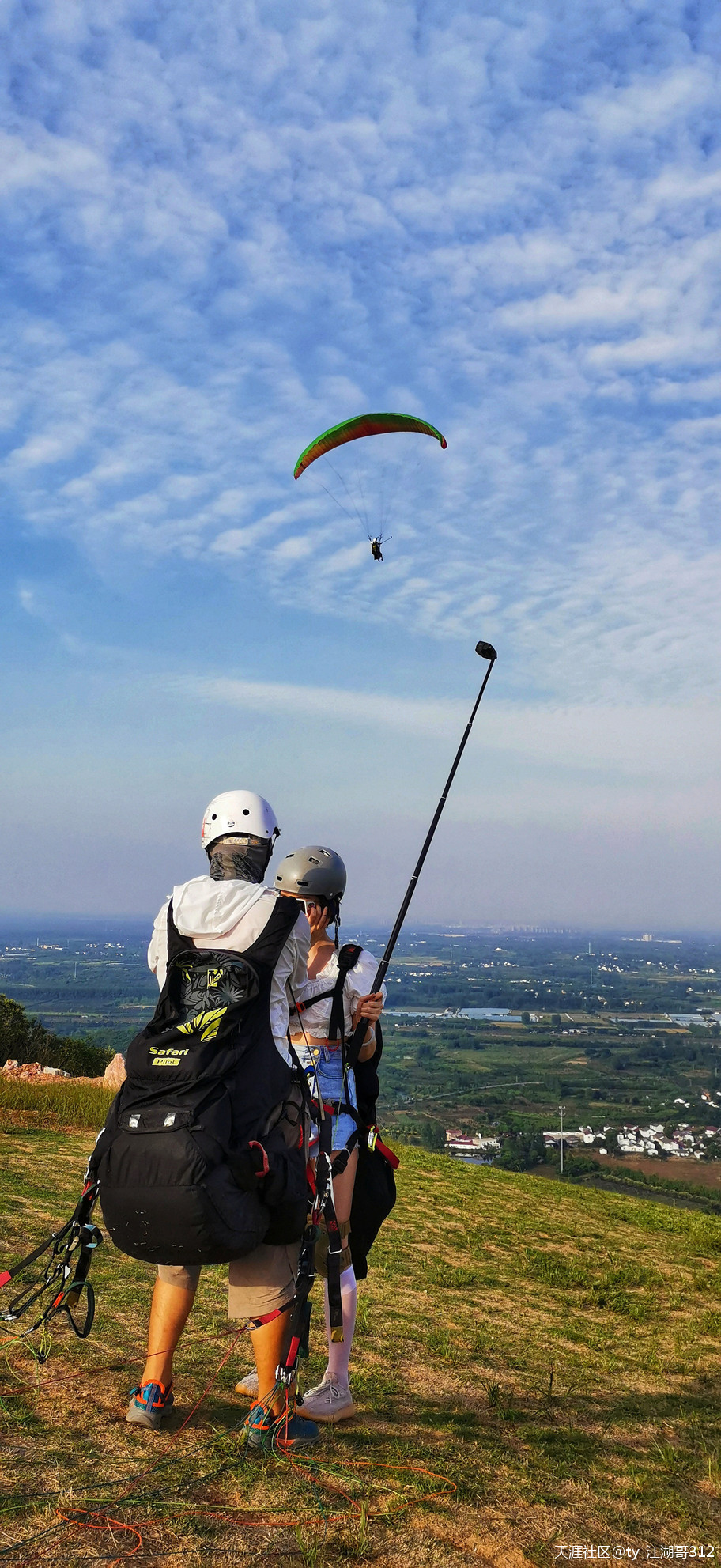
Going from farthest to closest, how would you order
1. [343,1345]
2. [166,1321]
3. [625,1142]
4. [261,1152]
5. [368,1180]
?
1. [625,1142]
2. [368,1180]
3. [343,1345]
4. [166,1321]
5. [261,1152]

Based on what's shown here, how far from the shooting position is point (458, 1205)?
9414 millimetres

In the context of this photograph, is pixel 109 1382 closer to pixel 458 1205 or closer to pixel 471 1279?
pixel 471 1279

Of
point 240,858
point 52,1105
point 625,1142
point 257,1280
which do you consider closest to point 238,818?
point 240,858

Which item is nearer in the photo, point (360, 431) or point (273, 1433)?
point (273, 1433)

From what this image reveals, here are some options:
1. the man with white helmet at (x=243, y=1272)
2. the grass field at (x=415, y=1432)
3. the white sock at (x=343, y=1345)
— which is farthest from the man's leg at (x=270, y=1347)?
the white sock at (x=343, y=1345)

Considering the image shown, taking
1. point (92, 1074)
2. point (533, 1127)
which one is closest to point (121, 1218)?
point (92, 1074)

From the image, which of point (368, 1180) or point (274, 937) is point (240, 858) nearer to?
point (274, 937)

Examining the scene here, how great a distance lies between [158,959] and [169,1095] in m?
0.63

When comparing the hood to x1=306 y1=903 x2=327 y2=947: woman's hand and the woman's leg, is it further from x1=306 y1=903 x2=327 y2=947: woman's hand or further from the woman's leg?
the woman's leg

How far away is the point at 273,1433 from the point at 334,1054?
4.65ft

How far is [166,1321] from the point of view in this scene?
355 cm

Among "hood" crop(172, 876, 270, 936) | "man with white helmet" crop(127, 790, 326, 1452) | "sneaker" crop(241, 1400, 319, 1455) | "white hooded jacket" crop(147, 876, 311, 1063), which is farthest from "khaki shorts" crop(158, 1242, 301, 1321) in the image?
"hood" crop(172, 876, 270, 936)

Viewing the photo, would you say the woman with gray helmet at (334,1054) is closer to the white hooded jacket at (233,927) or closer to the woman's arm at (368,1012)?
the woman's arm at (368,1012)

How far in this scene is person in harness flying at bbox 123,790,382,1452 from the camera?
3484 millimetres
